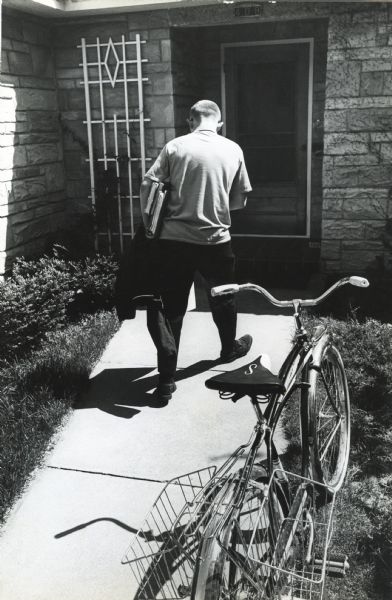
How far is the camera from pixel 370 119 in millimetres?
6352

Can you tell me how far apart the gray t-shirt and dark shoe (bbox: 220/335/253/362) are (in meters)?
0.90

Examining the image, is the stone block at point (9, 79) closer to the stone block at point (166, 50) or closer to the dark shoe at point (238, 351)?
the stone block at point (166, 50)

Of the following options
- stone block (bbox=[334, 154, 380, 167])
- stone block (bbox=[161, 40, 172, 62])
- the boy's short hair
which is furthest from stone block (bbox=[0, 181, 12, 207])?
stone block (bbox=[334, 154, 380, 167])

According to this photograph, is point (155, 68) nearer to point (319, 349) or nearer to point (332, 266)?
point (332, 266)

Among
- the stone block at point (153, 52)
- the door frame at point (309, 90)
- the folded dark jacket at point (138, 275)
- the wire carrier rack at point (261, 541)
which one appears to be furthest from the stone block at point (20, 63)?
the wire carrier rack at point (261, 541)

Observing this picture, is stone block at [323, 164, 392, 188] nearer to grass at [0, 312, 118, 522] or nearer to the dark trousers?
the dark trousers

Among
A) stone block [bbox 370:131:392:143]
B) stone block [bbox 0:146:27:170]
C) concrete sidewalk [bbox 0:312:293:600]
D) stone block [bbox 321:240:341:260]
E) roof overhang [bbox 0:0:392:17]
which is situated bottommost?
concrete sidewalk [bbox 0:312:293:600]

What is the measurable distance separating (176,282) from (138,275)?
0.27m

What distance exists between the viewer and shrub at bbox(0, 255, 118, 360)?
5355 millimetres

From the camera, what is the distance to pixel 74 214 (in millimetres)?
7641

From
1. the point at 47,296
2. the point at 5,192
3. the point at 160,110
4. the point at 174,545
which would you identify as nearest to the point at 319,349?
the point at 174,545

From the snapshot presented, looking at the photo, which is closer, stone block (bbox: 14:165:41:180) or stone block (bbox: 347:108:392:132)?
stone block (bbox: 347:108:392:132)

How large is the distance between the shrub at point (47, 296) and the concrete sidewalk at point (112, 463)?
0.65 m

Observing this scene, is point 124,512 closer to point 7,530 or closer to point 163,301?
point 7,530
